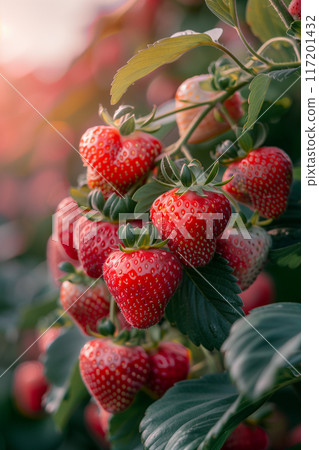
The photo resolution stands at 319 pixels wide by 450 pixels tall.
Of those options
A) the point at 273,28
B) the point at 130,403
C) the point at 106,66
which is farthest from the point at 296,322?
the point at 106,66

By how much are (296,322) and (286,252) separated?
24cm

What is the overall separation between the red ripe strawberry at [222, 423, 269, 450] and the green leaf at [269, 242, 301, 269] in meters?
0.24

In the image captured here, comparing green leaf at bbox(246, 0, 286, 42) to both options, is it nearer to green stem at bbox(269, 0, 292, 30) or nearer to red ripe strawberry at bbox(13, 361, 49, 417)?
green stem at bbox(269, 0, 292, 30)

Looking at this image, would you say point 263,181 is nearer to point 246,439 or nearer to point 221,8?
point 221,8

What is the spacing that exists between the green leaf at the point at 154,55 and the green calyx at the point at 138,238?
0.14 m

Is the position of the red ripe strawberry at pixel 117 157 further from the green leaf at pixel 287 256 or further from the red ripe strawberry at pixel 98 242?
the green leaf at pixel 287 256

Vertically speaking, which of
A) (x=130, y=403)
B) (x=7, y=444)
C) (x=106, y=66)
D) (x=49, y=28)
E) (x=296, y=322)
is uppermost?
(x=49, y=28)

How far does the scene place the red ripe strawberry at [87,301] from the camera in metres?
0.64

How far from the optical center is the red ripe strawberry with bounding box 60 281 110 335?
0.64 m

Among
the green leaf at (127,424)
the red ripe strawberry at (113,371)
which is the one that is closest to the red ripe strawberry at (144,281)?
the red ripe strawberry at (113,371)

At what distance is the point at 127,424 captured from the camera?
703 mm

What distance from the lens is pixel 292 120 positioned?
33.8 inches

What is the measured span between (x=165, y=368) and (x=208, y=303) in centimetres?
17
